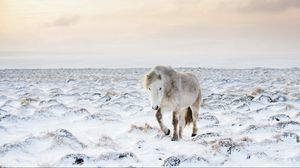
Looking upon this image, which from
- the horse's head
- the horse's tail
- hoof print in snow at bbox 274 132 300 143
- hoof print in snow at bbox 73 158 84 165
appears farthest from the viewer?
the horse's tail

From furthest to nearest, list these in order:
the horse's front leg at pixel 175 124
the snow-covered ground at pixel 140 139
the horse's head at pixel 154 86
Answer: the horse's front leg at pixel 175 124, the horse's head at pixel 154 86, the snow-covered ground at pixel 140 139

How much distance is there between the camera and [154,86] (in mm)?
10836

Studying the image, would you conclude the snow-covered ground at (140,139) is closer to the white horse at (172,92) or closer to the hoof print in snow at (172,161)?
the hoof print in snow at (172,161)

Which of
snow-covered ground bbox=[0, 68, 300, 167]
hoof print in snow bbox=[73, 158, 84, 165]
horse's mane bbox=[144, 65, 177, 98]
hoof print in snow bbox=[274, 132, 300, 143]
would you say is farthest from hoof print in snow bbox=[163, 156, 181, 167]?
hoof print in snow bbox=[274, 132, 300, 143]

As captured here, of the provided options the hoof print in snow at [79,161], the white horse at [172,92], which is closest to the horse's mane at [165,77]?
the white horse at [172,92]

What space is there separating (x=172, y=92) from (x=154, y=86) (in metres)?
0.68

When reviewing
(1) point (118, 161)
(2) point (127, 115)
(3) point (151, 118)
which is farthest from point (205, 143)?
(2) point (127, 115)

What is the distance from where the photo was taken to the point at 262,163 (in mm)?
8586

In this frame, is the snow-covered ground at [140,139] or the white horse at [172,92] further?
the white horse at [172,92]

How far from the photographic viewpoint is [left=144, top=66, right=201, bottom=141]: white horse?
10.9 meters

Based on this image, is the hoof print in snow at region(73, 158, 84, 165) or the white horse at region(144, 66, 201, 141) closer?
the hoof print in snow at region(73, 158, 84, 165)

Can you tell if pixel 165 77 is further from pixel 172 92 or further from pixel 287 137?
pixel 287 137

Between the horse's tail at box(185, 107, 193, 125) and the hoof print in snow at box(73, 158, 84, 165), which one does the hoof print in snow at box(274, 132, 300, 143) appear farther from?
the hoof print in snow at box(73, 158, 84, 165)

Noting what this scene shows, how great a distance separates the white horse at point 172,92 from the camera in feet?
35.6
